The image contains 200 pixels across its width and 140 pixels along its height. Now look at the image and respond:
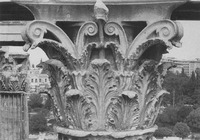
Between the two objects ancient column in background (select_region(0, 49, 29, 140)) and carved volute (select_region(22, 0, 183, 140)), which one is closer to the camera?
carved volute (select_region(22, 0, 183, 140))

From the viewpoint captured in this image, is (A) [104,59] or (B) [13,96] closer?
(A) [104,59]

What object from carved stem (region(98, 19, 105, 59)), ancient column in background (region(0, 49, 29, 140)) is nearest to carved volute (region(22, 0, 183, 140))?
carved stem (region(98, 19, 105, 59))

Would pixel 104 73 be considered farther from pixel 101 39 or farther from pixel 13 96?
pixel 13 96

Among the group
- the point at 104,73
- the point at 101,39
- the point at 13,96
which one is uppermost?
the point at 13,96

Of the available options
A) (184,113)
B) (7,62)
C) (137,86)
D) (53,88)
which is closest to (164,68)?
(137,86)

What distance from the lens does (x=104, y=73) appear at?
11.2ft

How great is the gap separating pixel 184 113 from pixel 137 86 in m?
55.9

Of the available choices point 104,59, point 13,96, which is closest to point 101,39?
point 104,59

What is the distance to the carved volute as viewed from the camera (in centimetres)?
333

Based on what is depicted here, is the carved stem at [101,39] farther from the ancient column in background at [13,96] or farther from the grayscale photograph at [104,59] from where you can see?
the ancient column in background at [13,96]

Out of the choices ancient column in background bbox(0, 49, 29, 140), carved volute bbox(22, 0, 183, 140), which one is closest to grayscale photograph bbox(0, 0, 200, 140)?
carved volute bbox(22, 0, 183, 140)

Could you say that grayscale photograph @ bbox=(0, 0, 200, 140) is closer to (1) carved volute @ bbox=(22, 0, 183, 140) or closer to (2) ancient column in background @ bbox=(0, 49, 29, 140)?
(1) carved volute @ bbox=(22, 0, 183, 140)

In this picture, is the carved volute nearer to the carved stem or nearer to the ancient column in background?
the carved stem

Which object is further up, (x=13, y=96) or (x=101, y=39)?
(x=13, y=96)
